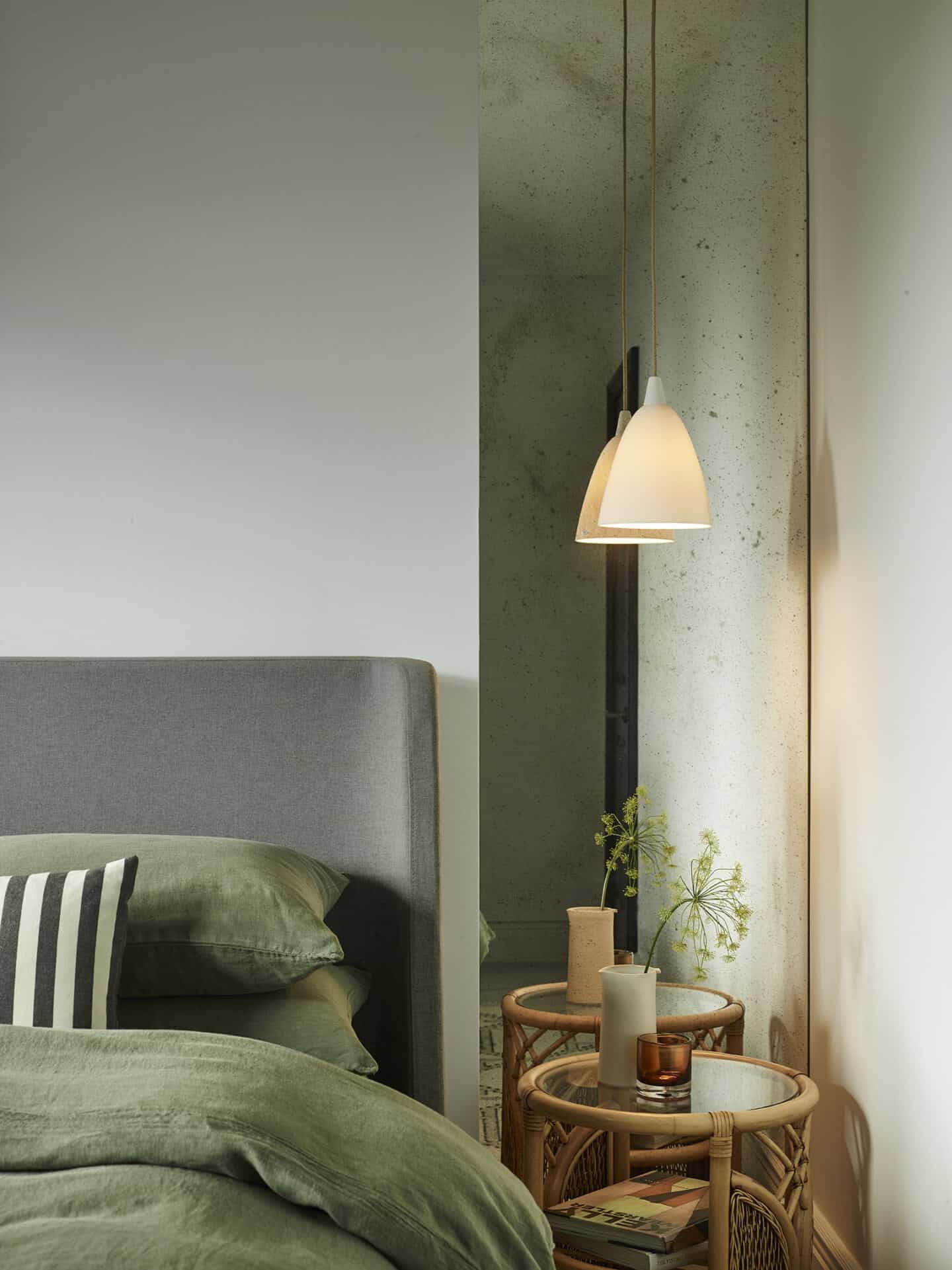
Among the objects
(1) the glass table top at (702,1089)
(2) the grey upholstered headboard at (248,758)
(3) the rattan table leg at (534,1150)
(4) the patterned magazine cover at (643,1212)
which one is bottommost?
(4) the patterned magazine cover at (643,1212)

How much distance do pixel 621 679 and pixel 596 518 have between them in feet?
6.98

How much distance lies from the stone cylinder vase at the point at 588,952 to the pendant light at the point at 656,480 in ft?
2.71

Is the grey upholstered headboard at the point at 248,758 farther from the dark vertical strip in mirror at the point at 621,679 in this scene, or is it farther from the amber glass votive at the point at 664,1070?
the dark vertical strip in mirror at the point at 621,679

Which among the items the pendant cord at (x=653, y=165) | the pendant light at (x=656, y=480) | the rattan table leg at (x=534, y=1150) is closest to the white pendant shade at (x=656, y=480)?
the pendant light at (x=656, y=480)

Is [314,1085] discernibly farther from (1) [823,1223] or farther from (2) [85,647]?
(1) [823,1223]

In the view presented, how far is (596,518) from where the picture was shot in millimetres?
2795

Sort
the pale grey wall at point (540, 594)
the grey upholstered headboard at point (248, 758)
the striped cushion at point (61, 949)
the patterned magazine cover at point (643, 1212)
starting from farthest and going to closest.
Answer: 1. the pale grey wall at point (540, 594)
2. the grey upholstered headboard at point (248, 758)
3. the patterned magazine cover at point (643, 1212)
4. the striped cushion at point (61, 949)

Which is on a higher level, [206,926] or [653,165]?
[653,165]

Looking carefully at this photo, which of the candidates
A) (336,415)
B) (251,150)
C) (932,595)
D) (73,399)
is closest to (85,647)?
(73,399)

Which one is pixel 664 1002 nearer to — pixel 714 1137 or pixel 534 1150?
pixel 534 1150

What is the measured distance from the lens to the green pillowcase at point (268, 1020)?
1800 millimetres

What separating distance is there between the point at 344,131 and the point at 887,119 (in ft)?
3.30

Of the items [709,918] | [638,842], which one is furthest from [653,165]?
[709,918]

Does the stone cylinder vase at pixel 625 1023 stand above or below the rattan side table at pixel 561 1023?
above
